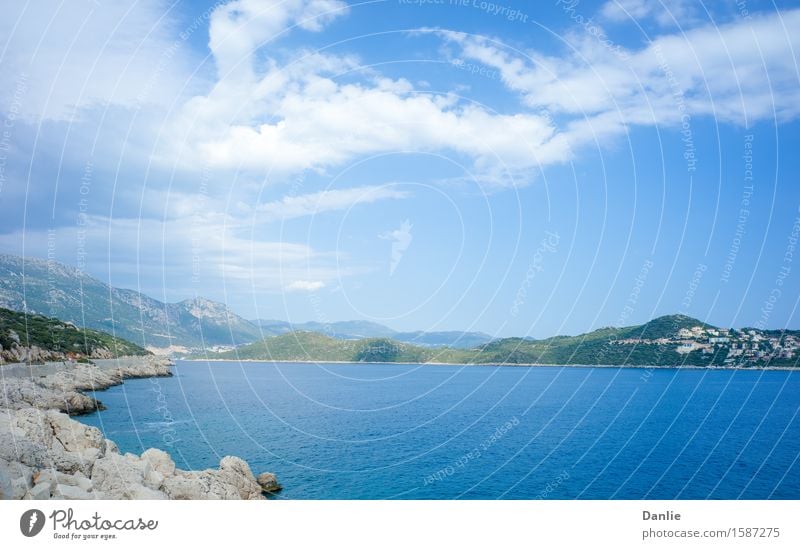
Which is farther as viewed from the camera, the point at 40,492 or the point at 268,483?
the point at 268,483

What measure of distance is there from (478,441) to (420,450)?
503 centimetres

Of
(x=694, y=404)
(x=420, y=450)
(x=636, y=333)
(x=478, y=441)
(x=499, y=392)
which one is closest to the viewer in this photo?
(x=420, y=450)

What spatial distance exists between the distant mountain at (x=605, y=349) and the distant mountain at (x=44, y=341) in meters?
69.2

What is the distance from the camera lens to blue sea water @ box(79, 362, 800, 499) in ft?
75.2

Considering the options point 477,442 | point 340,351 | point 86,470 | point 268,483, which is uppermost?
point 86,470

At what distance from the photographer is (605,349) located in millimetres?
123062

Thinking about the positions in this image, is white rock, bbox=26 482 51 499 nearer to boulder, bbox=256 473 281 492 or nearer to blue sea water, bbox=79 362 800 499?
boulder, bbox=256 473 281 492

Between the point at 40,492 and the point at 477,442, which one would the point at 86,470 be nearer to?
the point at 40,492

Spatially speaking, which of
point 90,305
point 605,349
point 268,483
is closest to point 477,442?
point 268,483

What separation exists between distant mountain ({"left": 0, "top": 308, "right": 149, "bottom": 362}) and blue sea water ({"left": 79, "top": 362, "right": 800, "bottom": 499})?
903cm

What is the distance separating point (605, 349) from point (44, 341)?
360ft
